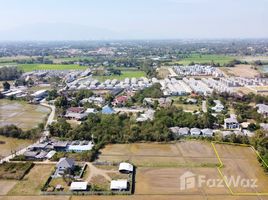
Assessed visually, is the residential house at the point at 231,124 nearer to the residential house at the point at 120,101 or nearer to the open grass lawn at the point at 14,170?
the residential house at the point at 120,101

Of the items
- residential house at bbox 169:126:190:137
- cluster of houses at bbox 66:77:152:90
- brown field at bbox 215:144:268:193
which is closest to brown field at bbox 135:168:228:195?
brown field at bbox 215:144:268:193

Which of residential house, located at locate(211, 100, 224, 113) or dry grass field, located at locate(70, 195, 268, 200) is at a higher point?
residential house, located at locate(211, 100, 224, 113)

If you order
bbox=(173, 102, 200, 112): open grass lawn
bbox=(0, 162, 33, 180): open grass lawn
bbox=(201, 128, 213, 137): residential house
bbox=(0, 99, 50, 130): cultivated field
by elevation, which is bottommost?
bbox=(0, 99, 50, 130): cultivated field

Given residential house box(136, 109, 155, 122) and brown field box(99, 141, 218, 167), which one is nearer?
brown field box(99, 141, 218, 167)

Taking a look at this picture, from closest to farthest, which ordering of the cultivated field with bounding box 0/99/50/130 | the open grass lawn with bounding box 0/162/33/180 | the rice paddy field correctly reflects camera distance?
the rice paddy field
the open grass lawn with bounding box 0/162/33/180
the cultivated field with bounding box 0/99/50/130

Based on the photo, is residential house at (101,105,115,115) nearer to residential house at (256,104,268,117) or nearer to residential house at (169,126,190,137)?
residential house at (169,126,190,137)

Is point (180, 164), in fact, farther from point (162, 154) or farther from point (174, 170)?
point (162, 154)

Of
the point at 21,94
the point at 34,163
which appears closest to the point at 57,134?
the point at 34,163

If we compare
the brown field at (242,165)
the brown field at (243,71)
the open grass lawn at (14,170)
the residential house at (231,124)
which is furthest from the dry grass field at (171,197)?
the brown field at (243,71)
